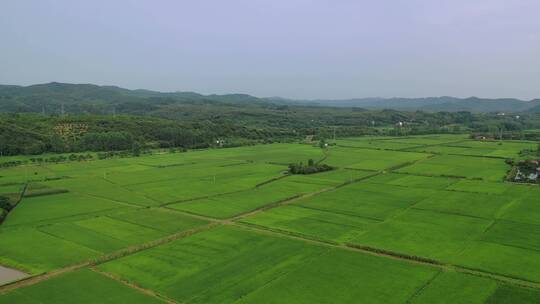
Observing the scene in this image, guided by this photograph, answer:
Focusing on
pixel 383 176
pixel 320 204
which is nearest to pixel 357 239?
pixel 320 204

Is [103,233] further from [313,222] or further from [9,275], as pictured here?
[313,222]

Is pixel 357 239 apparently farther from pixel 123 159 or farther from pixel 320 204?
pixel 123 159

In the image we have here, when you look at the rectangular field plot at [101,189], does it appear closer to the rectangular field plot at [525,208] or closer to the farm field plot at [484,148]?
the rectangular field plot at [525,208]

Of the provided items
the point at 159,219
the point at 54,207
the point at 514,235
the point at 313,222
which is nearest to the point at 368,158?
the point at 313,222

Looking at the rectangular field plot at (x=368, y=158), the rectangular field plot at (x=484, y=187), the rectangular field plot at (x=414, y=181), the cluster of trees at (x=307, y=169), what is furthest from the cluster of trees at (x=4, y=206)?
the rectangular field plot at (x=484, y=187)

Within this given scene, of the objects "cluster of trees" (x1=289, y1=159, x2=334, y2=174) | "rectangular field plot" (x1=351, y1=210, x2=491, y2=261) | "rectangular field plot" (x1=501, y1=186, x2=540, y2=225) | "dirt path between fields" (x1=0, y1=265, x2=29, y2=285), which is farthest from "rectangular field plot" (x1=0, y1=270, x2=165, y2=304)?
"cluster of trees" (x1=289, y1=159, x2=334, y2=174)

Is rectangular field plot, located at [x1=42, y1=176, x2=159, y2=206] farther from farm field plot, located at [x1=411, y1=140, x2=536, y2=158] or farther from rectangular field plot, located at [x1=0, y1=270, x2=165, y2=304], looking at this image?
farm field plot, located at [x1=411, y1=140, x2=536, y2=158]
